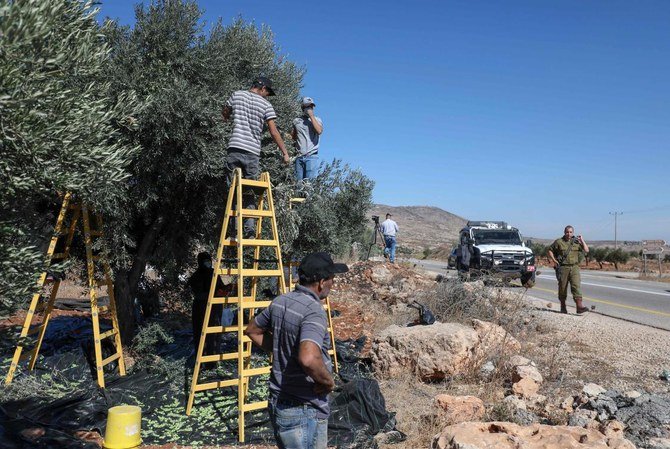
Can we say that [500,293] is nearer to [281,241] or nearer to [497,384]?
[497,384]

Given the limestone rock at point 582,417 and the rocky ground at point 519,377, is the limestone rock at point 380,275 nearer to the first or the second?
the rocky ground at point 519,377

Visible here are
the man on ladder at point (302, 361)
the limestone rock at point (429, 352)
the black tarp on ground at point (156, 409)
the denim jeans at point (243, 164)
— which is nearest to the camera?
the man on ladder at point (302, 361)

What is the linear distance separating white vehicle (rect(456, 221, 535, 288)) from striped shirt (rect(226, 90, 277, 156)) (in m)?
13.3

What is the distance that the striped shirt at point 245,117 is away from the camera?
247 inches

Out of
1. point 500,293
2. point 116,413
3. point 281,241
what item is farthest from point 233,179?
point 500,293

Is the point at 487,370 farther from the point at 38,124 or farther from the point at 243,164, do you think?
the point at 38,124

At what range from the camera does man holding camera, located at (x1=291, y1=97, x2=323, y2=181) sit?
7.58 meters

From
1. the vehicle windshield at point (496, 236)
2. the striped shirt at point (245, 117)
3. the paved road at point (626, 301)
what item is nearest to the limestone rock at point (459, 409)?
the striped shirt at point (245, 117)

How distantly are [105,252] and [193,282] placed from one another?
47.6 inches

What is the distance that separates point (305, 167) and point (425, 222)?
113m

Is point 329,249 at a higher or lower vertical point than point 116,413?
higher

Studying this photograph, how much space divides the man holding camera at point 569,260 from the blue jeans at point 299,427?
10734mm

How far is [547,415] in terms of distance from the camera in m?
6.36

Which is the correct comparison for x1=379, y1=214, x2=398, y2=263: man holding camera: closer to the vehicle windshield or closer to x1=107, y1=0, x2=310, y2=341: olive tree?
the vehicle windshield
